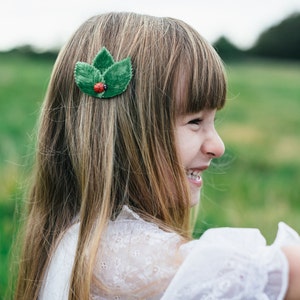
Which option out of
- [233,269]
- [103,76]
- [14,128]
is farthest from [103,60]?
[14,128]

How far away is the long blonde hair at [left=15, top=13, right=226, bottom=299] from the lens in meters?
1.97

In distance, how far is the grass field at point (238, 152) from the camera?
3.88 m

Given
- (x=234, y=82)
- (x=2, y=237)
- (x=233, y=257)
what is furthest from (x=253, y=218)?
(x=234, y=82)

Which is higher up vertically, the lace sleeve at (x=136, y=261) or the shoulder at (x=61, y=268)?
the lace sleeve at (x=136, y=261)

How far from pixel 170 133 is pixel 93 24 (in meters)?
0.36

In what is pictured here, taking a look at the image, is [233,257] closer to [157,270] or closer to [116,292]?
[157,270]

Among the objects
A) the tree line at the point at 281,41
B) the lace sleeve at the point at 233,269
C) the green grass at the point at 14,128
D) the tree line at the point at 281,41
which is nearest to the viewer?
the lace sleeve at the point at 233,269

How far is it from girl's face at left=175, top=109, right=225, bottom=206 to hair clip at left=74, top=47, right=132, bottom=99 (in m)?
0.16

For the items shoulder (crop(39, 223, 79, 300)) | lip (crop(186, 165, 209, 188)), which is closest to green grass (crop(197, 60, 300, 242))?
lip (crop(186, 165, 209, 188))

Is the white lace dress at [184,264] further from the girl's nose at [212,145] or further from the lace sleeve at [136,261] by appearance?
the girl's nose at [212,145]

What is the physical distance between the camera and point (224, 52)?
12.6 meters

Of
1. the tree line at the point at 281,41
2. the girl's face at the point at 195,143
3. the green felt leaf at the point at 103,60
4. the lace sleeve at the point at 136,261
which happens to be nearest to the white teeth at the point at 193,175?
the girl's face at the point at 195,143

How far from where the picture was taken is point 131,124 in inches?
77.8

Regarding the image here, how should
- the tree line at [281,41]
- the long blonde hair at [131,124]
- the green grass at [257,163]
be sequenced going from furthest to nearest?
the tree line at [281,41]
the green grass at [257,163]
the long blonde hair at [131,124]
